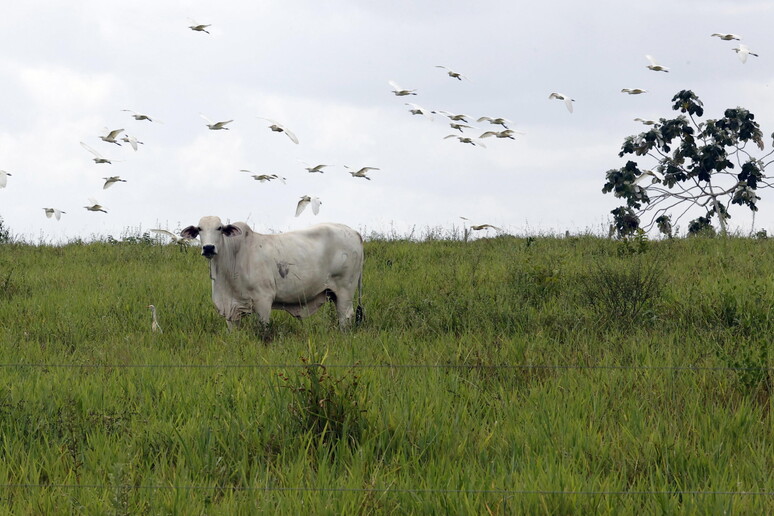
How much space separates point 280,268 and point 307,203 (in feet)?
10.1

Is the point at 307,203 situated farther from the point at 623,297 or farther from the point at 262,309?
the point at 623,297

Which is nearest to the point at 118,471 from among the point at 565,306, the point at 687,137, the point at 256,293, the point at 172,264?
the point at 256,293

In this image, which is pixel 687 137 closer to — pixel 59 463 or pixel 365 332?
pixel 365 332

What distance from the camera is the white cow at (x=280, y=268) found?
973 centimetres

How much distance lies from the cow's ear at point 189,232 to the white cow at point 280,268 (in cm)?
1

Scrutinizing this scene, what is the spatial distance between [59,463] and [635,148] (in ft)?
70.8

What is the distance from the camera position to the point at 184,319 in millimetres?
10031

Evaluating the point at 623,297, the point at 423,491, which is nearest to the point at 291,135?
the point at 623,297

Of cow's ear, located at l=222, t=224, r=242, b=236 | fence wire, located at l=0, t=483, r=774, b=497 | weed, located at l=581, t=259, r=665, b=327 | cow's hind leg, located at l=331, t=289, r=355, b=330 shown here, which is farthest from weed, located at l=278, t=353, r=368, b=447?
cow's hind leg, located at l=331, t=289, r=355, b=330

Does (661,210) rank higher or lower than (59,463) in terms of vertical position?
higher

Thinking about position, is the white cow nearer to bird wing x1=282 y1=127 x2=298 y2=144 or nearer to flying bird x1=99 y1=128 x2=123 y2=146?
bird wing x1=282 y1=127 x2=298 y2=144

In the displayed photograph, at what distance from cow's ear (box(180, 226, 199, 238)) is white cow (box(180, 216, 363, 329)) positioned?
11mm

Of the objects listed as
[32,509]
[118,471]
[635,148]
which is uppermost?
[635,148]

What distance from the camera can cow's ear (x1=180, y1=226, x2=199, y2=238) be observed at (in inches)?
375
